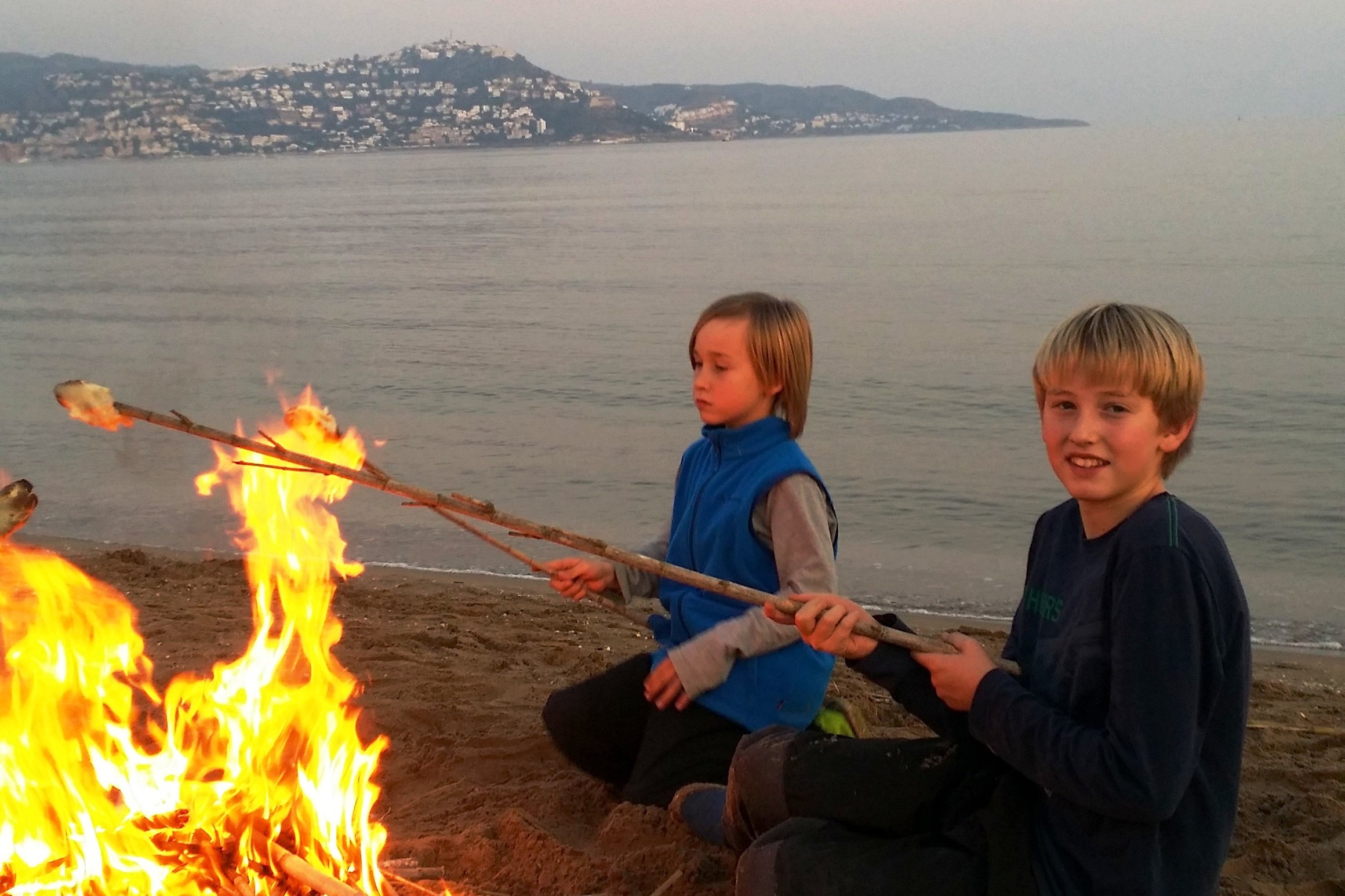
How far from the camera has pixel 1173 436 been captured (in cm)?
278

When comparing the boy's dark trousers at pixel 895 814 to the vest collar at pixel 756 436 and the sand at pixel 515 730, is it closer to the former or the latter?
the sand at pixel 515 730

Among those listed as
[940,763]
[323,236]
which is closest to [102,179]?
[323,236]

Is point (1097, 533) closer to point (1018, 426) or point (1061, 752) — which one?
point (1061, 752)

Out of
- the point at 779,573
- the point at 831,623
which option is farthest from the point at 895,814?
the point at 779,573

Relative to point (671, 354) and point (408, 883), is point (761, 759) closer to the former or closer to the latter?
point (408, 883)

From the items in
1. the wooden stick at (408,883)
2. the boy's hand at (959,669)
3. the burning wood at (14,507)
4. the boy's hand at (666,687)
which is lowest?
the wooden stick at (408,883)

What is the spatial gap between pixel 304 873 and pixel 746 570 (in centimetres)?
156

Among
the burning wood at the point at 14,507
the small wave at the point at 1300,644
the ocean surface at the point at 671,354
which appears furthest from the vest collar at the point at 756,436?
the small wave at the point at 1300,644

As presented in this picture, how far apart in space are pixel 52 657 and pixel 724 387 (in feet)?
6.89

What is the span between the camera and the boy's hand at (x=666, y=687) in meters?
3.87

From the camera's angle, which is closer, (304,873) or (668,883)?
(304,873)

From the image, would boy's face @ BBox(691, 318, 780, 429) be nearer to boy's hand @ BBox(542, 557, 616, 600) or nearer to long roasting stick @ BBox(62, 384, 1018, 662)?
boy's hand @ BBox(542, 557, 616, 600)

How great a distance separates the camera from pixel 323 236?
4344 centimetres

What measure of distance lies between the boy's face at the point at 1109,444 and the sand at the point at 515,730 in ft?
5.41
